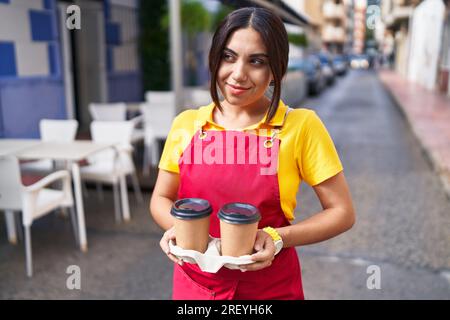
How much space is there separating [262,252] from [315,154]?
0.30m

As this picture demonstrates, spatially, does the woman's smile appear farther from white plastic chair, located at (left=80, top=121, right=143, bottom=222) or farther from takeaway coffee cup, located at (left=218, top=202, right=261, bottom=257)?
white plastic chair, located at (left=80, top=121, right=143, bottom=222)

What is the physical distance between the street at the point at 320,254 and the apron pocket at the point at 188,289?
1197 mm

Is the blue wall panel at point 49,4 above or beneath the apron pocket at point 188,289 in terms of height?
above

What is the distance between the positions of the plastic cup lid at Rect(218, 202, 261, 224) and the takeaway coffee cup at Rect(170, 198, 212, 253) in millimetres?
45

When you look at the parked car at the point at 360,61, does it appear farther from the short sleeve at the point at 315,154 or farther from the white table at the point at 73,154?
the short sleeve at the point at 315,154

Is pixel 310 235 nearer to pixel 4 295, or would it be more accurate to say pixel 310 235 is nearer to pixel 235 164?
pixel 235 164

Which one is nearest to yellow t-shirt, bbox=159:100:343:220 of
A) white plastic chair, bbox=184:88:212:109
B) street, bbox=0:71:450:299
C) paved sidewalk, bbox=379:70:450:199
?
street, bbox=0:71:450:299

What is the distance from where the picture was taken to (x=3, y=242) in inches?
156

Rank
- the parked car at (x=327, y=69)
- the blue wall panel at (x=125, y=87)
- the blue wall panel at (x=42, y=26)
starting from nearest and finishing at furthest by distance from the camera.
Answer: the blue wall panel at (x=42, y=26), the blue wall panel at (x=125, y=87), the parked car at (x=327, y=69)

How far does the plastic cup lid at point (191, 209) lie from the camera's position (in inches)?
38.5

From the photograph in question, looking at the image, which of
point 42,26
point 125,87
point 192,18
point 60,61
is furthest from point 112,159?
point 125,87

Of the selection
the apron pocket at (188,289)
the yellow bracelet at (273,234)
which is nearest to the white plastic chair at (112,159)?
the apron pocket at (188,289)

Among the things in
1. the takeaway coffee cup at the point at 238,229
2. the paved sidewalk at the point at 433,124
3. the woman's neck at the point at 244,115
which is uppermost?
the woman's neck at the point at 244,115

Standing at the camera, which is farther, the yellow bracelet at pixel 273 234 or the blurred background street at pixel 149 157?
the blurred background street at pixel 149 157
